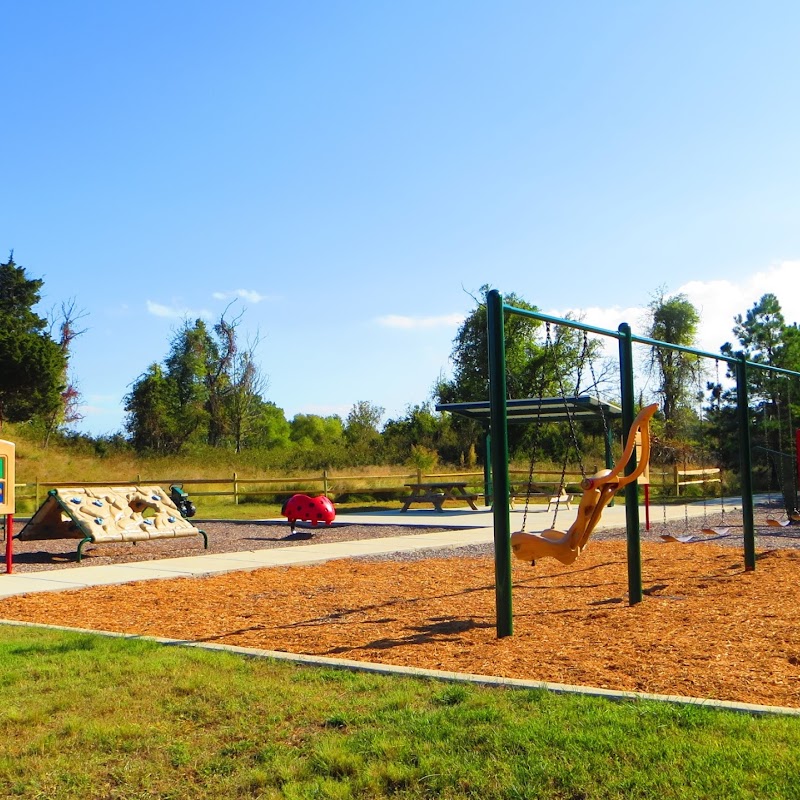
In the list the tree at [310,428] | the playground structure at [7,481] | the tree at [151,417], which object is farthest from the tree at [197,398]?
the playground structure at [7,481]

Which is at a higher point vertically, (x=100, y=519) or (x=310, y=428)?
(x=310, y=428)

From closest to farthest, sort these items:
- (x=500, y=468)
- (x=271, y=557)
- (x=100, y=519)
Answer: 1. (x=500, y=468)
2. (x=271, y=557)
3. (x=100, y=519)

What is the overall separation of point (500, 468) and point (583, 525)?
1.22 m

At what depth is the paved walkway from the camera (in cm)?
955

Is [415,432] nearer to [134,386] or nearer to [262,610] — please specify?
[134,386]

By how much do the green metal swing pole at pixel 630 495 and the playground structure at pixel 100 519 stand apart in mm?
7528

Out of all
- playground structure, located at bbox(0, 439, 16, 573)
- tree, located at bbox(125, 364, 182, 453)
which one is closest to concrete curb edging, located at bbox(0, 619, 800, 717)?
playground structure, located at bbox(0, 439, 16, 573)

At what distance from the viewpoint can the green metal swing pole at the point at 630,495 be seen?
7.12 metres

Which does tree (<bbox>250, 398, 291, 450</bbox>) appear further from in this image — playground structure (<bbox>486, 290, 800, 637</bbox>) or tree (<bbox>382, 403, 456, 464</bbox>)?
playground structure (<bbox>486, 290, 800, 637</bbox>)

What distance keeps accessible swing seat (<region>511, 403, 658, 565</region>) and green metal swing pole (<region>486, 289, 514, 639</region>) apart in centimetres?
64

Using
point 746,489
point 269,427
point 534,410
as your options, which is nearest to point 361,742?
point 746,489

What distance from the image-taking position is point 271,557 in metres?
11.8

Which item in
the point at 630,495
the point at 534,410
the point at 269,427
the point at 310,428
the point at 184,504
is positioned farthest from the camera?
the point at 310,428

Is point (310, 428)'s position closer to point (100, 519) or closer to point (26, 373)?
point (26, 373)
